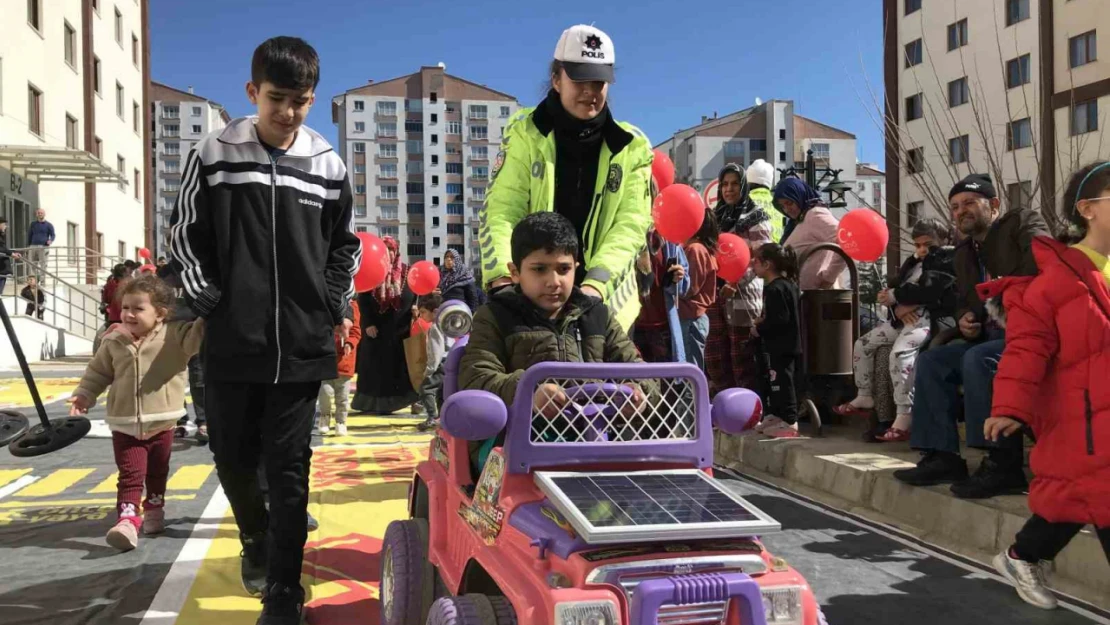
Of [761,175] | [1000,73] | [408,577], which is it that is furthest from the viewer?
[1000,73]

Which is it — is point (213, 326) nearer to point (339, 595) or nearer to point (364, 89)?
point (339, 595)

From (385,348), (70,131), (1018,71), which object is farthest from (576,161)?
(70,131)

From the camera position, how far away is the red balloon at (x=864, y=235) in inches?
263

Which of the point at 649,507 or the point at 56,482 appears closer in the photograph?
the point at 649,507

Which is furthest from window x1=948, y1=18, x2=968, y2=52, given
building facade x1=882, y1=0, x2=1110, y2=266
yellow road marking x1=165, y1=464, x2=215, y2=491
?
yellow road marking x1=165, y1=464, x2=215, y2=491

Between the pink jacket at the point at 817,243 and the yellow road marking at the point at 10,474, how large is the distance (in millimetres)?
6084

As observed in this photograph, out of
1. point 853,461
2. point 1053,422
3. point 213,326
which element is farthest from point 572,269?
point 853,461

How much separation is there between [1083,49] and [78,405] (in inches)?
1270

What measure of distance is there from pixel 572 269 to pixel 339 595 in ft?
5.64

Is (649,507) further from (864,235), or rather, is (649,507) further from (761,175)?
(761,175)

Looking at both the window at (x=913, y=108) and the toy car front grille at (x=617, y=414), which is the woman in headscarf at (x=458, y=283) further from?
the window at (x=913, y=108)

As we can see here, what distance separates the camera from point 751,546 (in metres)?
1.93

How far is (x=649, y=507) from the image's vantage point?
6.39ft

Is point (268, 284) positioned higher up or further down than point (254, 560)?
higher up
